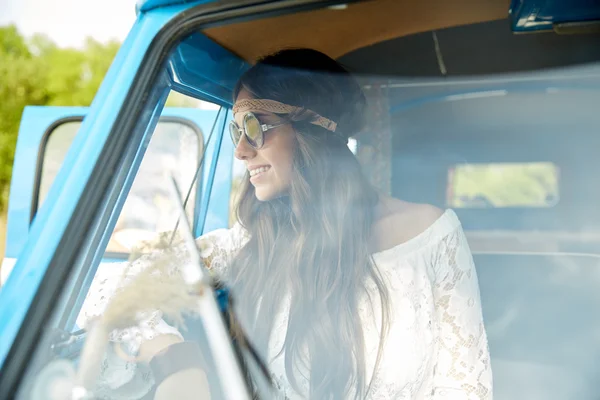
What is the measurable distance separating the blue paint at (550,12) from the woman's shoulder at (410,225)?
2.00 feet

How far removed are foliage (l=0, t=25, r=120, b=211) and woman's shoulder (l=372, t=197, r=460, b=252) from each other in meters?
20.0

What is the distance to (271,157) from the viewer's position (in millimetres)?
1463

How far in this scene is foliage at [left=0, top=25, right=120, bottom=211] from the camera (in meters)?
21.2

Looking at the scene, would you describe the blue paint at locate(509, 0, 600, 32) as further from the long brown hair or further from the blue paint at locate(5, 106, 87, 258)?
the blue paint at locate(5, 106, 87, 258)

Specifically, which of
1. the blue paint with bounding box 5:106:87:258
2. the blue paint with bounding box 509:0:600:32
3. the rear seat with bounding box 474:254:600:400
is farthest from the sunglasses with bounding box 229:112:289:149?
the blue paint with bounding box 5:106:87:258

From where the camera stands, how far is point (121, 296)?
3.56 feet

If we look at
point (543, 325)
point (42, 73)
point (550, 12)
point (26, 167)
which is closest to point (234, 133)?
point (550, 12)

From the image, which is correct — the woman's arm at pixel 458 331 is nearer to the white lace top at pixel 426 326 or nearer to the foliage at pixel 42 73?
the white lace top at pixel 426 326

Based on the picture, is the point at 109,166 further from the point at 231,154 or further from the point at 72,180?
the point at 231,154

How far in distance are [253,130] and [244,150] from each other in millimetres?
55

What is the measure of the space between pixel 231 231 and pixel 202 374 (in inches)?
26.5

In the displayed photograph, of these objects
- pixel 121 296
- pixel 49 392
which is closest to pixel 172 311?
pixel 121 296

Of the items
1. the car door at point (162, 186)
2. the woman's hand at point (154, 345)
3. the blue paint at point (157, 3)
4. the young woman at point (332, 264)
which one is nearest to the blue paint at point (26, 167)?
the car door at point (162, 186)

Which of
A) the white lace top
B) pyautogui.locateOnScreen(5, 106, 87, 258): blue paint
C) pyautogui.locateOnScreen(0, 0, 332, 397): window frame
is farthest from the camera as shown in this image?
pyautogui.locateOnScreen(5, 106, 87, 258): blue paint
